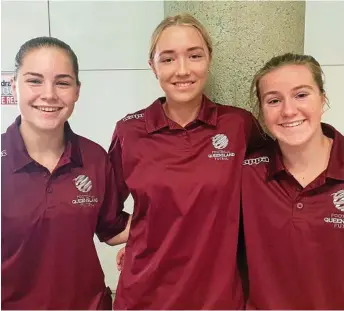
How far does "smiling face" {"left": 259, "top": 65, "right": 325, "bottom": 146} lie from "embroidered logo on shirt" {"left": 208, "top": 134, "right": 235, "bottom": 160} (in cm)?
14

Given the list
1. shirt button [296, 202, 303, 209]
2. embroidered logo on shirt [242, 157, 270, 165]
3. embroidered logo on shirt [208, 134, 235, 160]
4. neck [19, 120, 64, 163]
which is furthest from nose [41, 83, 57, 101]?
shirt button [296, 202, 303, 209]

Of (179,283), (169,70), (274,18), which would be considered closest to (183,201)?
(179,283)

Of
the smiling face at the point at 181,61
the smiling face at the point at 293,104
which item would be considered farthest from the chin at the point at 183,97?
the smiling face at the point at 293,104

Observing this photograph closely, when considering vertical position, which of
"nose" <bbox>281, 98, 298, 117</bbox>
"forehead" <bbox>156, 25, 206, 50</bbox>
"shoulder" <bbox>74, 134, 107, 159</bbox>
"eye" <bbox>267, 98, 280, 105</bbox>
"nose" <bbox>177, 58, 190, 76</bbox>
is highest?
"forehead" <bbox>156, 25, 206, 50</bbox>

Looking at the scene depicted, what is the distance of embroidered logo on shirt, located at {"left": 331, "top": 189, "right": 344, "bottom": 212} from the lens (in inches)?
42.3

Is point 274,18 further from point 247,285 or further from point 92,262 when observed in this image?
point 92,262

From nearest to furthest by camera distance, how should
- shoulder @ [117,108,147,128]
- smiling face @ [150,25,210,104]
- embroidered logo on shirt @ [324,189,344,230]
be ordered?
embroidered logo on shirt @ [324,189,344,230] < smiling face @ [150,25,210,104] < shoulder @ [117,108,147,128]

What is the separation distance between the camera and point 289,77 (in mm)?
1119

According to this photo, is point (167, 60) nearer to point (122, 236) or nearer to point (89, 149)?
point (89, 149)

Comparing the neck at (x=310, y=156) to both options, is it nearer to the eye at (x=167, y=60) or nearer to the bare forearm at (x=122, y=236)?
the eye at (x=167, y=60)

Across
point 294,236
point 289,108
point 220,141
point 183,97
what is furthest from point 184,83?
point 294,236

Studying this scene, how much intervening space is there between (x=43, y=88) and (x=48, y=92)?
0.02m

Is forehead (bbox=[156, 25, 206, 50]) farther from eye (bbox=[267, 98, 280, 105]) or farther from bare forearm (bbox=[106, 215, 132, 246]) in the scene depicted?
bare forearm (bbox=[106, 215, 132, 246])

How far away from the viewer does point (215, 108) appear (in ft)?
4.11
